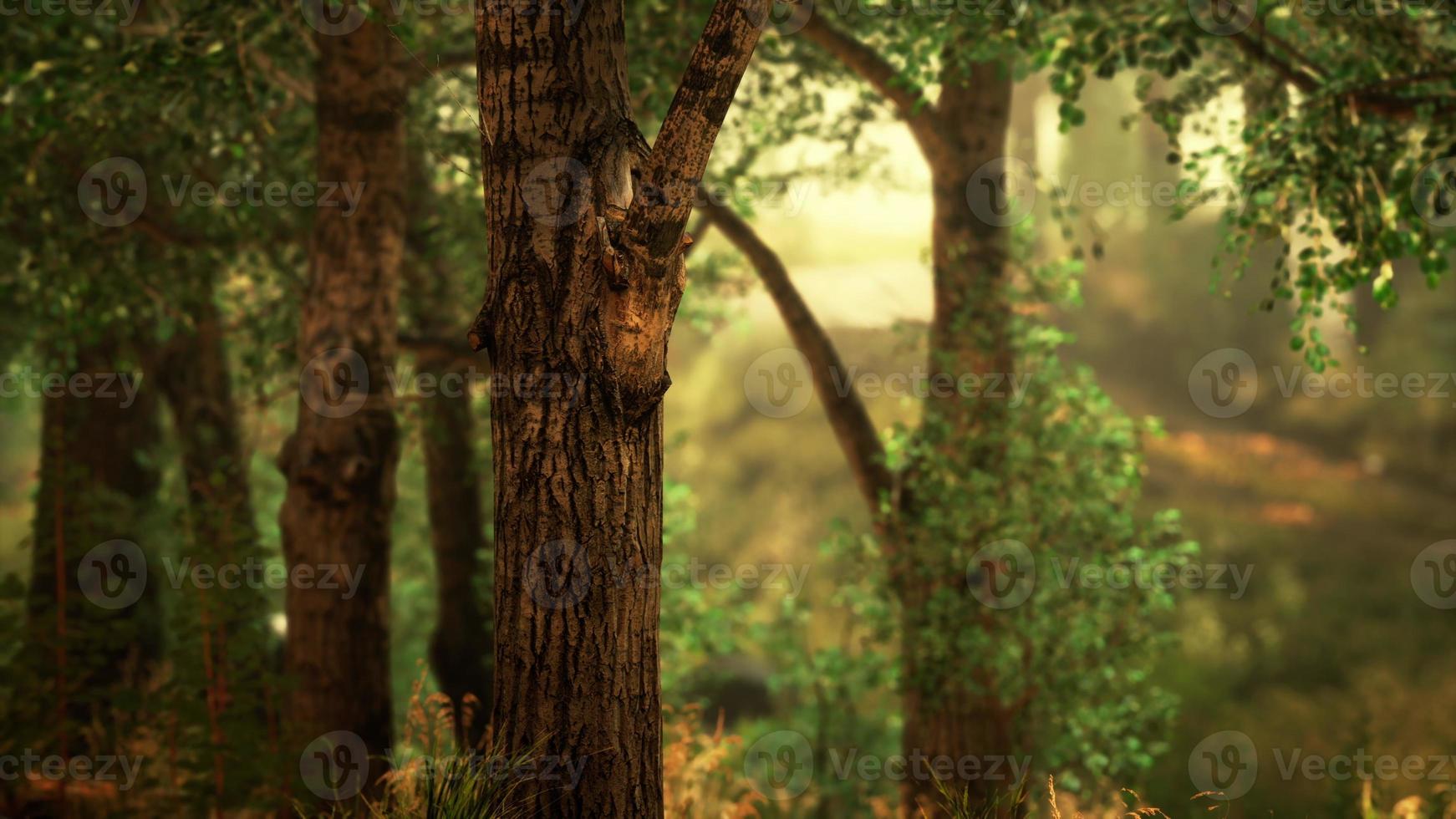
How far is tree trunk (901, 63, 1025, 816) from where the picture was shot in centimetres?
816

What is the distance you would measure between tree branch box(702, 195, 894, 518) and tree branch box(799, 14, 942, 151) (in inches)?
60.1

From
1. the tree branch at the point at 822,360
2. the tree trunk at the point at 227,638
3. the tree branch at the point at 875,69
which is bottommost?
the tree trunk at the point at 227,638

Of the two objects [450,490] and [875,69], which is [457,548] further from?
[875,69]

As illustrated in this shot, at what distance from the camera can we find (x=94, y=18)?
729cm

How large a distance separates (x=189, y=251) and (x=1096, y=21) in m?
7.72

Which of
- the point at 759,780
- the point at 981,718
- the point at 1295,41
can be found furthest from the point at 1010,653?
the point at 759,780

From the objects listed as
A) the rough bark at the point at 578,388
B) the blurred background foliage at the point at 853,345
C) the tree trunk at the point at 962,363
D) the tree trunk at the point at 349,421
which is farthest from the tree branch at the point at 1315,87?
the tree trunk at the point at 349,421

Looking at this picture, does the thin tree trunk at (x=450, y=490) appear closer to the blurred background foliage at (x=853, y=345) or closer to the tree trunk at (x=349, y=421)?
the blurred background foliage at (x=853, y=345)

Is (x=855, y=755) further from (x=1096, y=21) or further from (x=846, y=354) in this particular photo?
(x=846, y=354)

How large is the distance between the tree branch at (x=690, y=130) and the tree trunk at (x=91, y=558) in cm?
415

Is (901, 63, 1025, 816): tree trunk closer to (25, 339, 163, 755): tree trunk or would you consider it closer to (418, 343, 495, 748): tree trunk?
(418, 343, 495, 748): tree trunk

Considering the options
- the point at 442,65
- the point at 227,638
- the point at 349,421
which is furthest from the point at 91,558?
the point at 442,65

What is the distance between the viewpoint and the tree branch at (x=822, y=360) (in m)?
8.77

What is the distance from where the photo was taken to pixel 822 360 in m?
8.84
